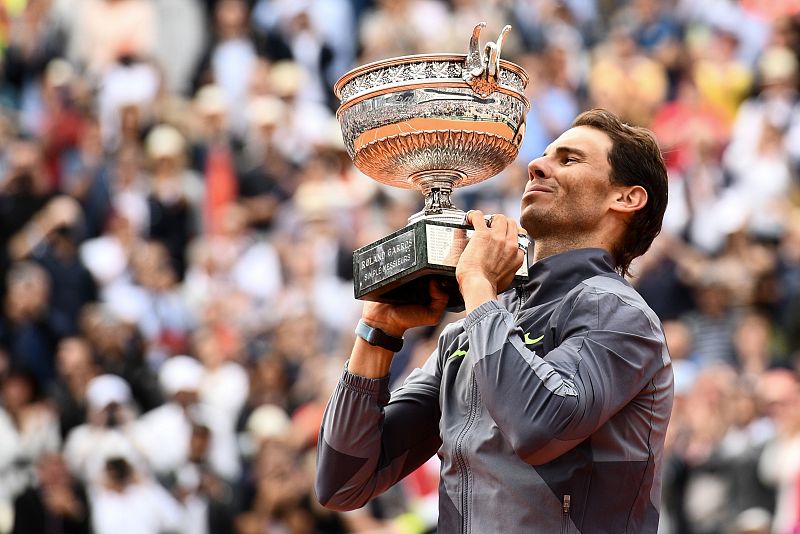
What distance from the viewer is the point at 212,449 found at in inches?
384

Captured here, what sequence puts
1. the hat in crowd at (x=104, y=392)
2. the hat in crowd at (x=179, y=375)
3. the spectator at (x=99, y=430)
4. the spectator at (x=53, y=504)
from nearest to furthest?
the spectator at (x=53, y=504) < the spectator at (x=99, y=430) < the hat in crowd at (x=104, y=392) < the hat in crowd at (x=179, y=375)

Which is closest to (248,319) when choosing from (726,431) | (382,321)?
(726,431)

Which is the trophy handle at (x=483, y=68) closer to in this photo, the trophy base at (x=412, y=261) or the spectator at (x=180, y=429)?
the trophy base at (x=412, y=261)

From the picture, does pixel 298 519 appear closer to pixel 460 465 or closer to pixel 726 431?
pixel 726 431

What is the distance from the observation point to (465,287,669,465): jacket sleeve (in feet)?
10.7

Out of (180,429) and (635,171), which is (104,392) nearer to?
(180,429)

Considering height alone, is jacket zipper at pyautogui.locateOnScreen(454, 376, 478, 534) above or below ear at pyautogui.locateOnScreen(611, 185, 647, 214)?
below

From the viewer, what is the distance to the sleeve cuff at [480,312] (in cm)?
341

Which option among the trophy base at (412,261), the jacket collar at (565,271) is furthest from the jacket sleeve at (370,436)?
the jacket collar at (565,271)

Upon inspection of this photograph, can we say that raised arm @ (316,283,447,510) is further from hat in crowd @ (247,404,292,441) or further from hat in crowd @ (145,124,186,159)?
hat in crowd @ (145,124,186,159)

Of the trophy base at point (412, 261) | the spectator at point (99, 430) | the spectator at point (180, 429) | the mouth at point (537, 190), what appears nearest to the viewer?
the trophy base at point (412, 261)

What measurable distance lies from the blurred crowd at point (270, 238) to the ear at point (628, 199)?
3.90 metres

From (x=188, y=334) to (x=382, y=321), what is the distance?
755 cm

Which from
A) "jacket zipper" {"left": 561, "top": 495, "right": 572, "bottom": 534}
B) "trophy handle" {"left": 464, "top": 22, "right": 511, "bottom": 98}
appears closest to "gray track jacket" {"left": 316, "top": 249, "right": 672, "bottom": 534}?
"jacket zipper" {"left": 561, "top": 495, "right": 572, "bottom": 534}
